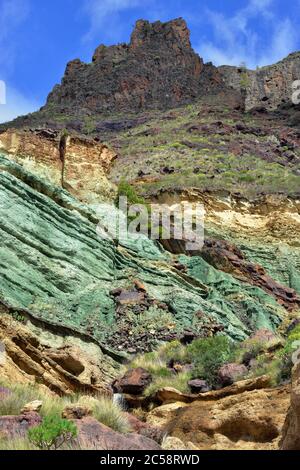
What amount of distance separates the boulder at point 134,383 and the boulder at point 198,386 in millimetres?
986

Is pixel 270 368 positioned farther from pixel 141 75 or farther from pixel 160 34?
pixel 160 34

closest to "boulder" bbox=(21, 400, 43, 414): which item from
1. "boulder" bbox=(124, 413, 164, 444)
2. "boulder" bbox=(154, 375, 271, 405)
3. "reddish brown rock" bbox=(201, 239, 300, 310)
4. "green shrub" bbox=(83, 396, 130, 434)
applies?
"green shrub" bbox=(83, 396, 130, 434)

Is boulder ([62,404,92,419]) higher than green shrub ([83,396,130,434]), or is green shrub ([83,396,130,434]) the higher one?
boulder ([62,404,92,419])

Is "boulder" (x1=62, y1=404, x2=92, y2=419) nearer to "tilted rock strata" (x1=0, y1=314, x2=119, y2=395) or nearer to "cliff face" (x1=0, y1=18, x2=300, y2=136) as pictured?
"tilted rock strata" (x1=0, y1=314, x2=119, y2=395)

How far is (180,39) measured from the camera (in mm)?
105438

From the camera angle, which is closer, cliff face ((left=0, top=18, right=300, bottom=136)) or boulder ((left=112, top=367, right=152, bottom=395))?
boulder ((left=112, top=367, right=152, bottom=395))

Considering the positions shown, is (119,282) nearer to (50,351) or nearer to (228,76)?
(50,351)

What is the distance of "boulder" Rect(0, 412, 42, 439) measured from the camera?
6.41 m

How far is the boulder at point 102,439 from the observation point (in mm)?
6348

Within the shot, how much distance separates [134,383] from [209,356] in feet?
4.62

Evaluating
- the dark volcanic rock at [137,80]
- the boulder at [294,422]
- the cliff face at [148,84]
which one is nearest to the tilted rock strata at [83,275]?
the boulder at [294,422]

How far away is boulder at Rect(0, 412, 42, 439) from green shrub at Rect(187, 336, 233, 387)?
4165mm
